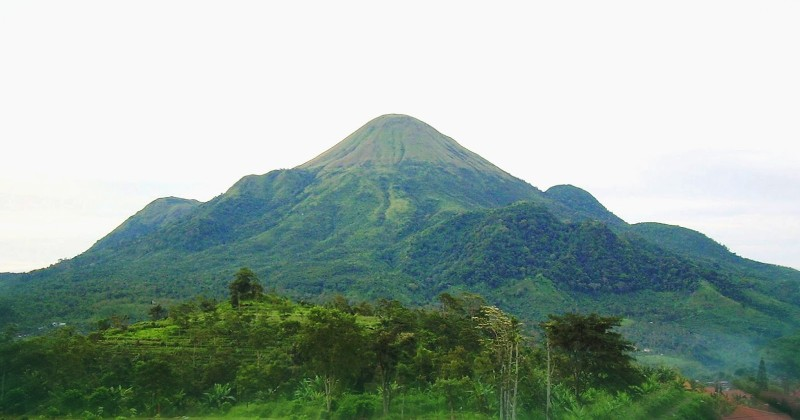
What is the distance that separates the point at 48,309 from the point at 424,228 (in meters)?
84.9

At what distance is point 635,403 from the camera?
2666 centimetres

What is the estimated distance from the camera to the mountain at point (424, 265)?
265 feet

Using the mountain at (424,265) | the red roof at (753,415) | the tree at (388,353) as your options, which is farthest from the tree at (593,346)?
the mountain at (424,265)

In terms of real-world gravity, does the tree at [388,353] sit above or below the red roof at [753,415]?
above

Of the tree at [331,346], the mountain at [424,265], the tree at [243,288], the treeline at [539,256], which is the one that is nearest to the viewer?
the tree at [331,346]

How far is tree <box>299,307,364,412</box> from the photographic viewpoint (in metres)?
23.5

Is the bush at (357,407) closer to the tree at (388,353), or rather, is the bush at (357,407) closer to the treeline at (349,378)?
the treeline at (349,378)

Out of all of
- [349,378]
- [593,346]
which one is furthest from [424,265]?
[593,346]

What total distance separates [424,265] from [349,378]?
92.9 meters

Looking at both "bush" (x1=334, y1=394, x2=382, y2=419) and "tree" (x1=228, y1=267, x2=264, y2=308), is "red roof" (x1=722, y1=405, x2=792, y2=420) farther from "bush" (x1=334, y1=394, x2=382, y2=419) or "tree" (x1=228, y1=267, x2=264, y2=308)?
"tree" (x1=228, y1=267, x2=264, y2=308)

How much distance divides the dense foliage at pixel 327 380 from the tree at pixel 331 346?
4 centimetres

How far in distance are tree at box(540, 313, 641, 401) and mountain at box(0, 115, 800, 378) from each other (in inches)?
1932

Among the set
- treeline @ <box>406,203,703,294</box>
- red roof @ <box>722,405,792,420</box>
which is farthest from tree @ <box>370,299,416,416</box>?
treeline @ <box>406,203,703,294</box>

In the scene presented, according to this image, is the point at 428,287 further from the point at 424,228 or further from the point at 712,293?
the point at 712,293
